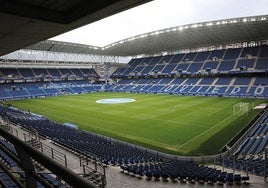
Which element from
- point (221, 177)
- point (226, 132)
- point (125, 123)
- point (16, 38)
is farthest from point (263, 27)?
point (16, 38)

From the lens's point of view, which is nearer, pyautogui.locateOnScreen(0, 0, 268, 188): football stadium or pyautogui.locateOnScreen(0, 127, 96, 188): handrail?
pyautogui.locateOnScreen(0, 127, 96, 188): handrail

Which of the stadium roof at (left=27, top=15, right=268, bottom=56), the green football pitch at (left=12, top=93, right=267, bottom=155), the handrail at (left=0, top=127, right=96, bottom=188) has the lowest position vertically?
the green football pitch at (left=12, top=93, right=267, bottom=155)

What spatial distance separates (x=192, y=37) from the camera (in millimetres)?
64125

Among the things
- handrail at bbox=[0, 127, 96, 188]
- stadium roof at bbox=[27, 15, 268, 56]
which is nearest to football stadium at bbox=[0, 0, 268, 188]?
handrail at bbox=[0, 127, 96, 188]

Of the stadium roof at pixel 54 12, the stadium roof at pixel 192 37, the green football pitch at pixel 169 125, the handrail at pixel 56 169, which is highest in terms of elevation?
the stadium roof at pixel 192 37

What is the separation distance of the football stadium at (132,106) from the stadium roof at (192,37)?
0.29 m

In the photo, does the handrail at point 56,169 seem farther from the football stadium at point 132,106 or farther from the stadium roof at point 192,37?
the stadium roof at point 192,37

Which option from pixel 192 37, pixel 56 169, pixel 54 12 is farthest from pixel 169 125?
pixel 192 37

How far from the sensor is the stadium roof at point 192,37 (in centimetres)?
5216

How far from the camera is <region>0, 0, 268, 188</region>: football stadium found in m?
6.25

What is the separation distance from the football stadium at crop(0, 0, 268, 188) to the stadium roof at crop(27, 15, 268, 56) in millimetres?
286

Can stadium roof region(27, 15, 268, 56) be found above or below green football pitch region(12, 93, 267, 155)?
above

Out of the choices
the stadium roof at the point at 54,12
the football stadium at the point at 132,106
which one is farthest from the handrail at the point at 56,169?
the stadium roof at the point at 54,12

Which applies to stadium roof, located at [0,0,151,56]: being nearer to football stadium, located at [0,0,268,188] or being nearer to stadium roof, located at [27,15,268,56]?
football stadium, located at [0,0,268,188]
